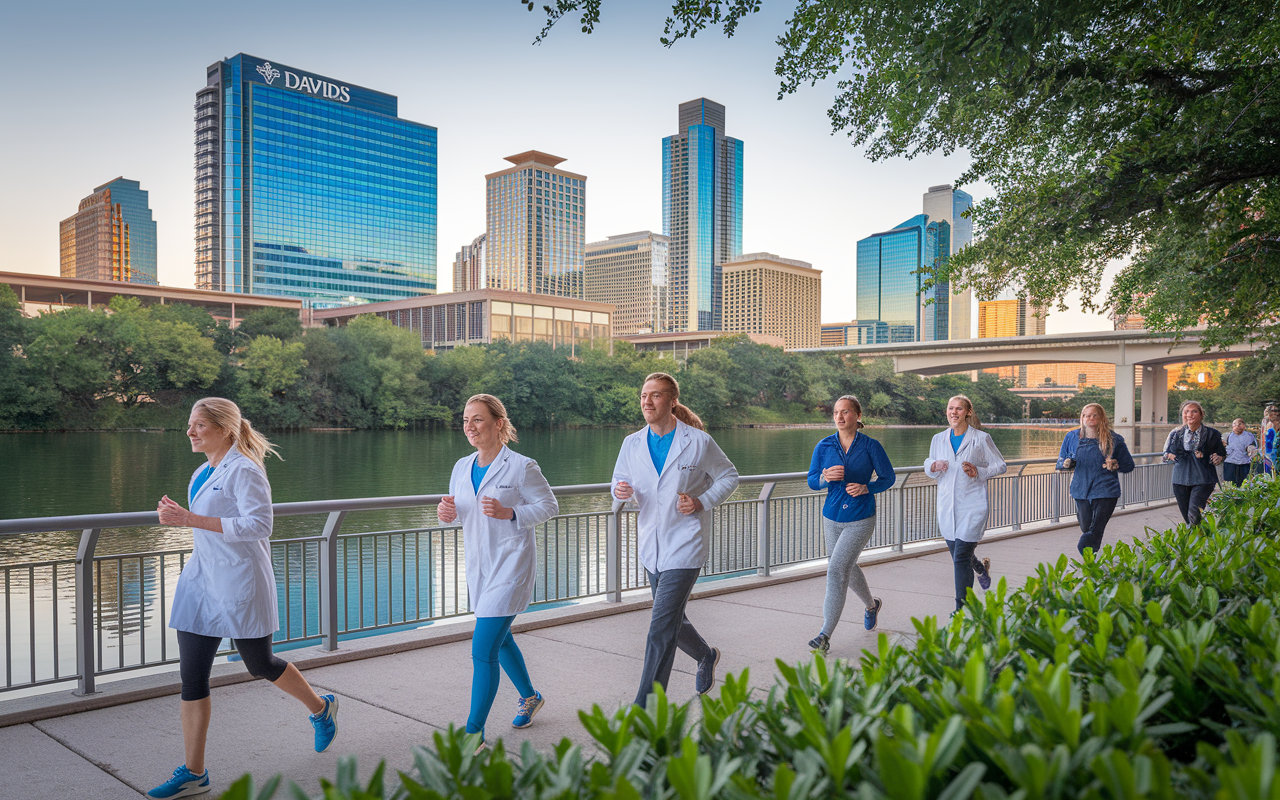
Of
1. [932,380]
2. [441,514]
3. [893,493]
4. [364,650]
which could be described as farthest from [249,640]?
[932,380]

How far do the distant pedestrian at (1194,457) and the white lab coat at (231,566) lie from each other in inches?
429

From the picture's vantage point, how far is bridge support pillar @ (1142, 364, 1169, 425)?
227 feet

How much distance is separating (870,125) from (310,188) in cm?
16905

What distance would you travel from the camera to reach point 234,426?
4203 mm

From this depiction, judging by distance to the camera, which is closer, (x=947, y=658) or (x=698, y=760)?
(x=698, y=760)

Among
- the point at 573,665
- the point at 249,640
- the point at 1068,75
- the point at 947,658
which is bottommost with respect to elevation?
the point at 573,665

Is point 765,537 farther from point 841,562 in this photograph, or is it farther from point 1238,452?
point 1238,452

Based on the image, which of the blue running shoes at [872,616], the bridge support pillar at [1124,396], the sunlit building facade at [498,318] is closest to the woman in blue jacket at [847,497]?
the blue running shoes at [872,616]

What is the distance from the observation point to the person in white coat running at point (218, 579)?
386 cm

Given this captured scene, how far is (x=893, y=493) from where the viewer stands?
11570mm

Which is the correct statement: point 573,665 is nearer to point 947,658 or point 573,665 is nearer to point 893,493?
point 947,658

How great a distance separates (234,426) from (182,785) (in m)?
1.59

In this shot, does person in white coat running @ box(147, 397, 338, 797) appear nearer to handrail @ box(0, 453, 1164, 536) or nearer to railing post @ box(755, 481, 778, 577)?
handrail @ box(0, 453, 1164, 536)

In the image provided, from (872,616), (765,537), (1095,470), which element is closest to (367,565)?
(765,537)
